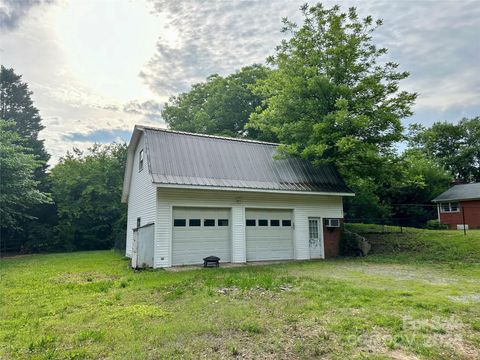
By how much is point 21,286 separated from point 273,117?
506 inches

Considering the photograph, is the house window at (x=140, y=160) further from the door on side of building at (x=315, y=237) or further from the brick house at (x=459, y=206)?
Answer: the brick house at (x=459, y=206)

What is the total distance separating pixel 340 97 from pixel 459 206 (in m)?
16.4

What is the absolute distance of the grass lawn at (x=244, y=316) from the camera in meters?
3.87

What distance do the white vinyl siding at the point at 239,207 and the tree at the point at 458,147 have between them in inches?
1231

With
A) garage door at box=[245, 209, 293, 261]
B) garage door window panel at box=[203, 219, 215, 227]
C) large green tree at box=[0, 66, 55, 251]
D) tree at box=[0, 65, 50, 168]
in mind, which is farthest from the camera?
tree at box=[0, 65, 50, 168]

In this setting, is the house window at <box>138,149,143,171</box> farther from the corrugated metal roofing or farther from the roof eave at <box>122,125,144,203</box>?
the corrugated metal roofing

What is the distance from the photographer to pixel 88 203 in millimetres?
22328

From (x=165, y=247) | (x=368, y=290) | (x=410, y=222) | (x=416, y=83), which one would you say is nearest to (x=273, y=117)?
(x=416, y=83)

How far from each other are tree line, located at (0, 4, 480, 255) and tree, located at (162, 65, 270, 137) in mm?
81

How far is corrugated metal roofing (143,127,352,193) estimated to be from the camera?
38.6 ft

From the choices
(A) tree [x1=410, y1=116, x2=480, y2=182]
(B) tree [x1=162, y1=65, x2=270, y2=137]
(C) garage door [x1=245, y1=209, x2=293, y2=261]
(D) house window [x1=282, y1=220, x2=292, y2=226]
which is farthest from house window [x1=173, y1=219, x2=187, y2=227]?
(A) tree [x1=410, y1=116, x2=480, y2=182]

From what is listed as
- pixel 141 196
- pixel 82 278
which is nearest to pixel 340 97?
pixel 141 196

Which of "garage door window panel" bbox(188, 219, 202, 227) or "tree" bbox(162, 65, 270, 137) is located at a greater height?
"tree" bbox(162, 65, 270, 137)

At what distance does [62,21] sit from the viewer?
11.0m
